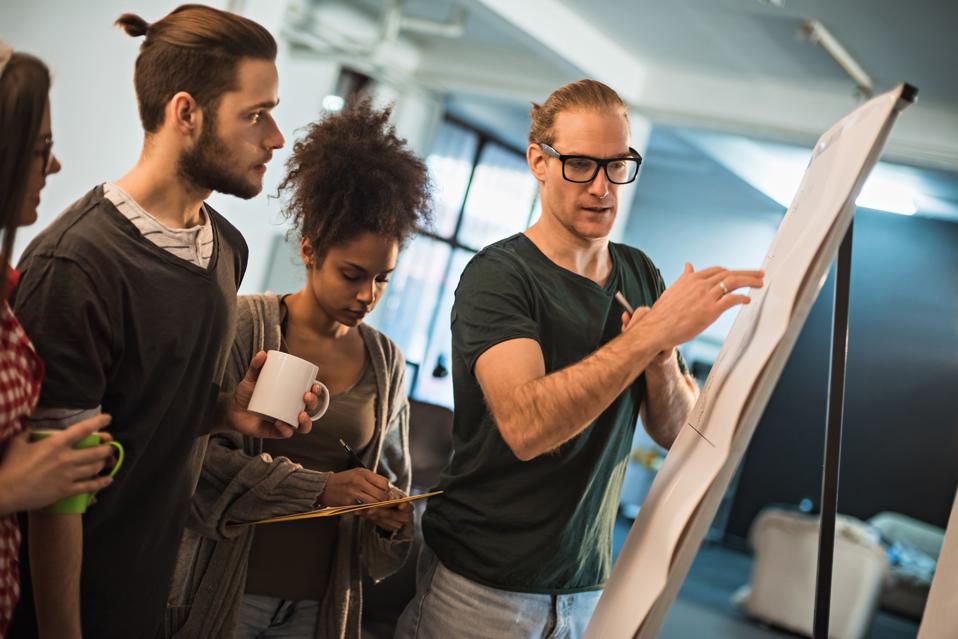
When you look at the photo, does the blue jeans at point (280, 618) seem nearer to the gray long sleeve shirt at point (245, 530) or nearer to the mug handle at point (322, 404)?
the gray long sleeve shirt at point (245, 530)

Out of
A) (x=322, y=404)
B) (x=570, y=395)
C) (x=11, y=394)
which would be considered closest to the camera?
(x=11, y=394)

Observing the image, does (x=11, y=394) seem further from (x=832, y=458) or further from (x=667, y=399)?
(x=832, y=458)

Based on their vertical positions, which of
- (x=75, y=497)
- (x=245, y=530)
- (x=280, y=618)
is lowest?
(x=280, y=618)

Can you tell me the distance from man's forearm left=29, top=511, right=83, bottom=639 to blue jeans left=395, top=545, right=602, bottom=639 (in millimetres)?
565

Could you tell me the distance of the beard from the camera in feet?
4.31


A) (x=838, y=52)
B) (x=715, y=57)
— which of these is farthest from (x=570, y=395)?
(x=715, y=57)

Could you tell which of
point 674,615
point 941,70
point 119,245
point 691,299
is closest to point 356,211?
point 119,245

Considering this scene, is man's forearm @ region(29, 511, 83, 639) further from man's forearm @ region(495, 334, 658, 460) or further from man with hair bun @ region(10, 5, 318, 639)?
man's forearm @ region(495, 334, 658, 460)

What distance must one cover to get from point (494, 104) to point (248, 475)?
23.5ft

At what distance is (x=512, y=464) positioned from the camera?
1.49m

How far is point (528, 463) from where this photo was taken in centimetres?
149

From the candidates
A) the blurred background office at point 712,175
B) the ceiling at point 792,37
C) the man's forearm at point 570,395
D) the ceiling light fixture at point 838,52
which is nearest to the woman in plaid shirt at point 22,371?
the man's forearm at point 570,395

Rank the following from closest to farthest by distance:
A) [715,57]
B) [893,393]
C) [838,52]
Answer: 1. [838,52]
2. [715,57]
3. [893,393]

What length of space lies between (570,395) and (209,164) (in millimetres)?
591
